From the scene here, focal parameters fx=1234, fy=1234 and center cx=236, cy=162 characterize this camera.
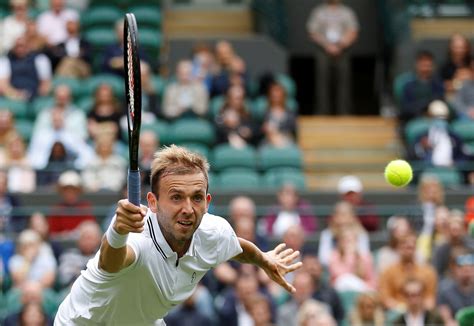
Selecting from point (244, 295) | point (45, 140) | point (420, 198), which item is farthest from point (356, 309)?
point (45, 140)

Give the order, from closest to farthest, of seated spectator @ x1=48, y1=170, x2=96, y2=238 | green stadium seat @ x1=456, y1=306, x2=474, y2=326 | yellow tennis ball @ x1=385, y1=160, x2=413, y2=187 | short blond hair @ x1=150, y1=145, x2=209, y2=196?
short blond hair @ x1=150, y1=145, x2=209, y2=196
yellow tennis ball @ x1=385, y1=160, x2=413, y2=187
green stadium seat @ x1=456, y1=306, x2=474, y2=326
seated spectator @ x1=48, y1=170, x2=96, y2=238

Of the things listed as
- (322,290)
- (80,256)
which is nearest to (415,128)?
(322,290)

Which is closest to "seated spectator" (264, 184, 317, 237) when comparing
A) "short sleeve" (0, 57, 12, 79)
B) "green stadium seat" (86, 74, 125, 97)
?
"green stadium seat" (86, 74, 125, 97)

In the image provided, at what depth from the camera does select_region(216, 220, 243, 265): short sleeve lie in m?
6.61

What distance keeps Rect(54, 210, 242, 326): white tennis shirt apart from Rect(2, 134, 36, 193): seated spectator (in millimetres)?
6828

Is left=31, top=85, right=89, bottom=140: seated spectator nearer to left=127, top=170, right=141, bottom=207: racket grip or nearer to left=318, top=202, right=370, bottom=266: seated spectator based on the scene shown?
left=318, top=202, right=370, bottom=266: seated spectator

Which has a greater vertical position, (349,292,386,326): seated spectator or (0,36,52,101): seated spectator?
(0,36,52,101): seated spectator

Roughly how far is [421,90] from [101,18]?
169 inches

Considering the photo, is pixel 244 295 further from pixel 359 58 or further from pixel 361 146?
pixel 359 58

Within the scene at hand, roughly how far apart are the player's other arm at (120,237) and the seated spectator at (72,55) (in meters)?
9.18

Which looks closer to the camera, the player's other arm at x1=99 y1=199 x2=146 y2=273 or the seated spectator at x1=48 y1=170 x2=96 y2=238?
the player's other arm at x1=99 y1=199 x2=146 y2=273

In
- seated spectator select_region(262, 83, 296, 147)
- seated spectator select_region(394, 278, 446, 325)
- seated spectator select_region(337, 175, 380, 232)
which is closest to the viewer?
seated spectator select_region(394, 278, 446, 325)

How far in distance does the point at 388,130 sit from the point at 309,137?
107 cm

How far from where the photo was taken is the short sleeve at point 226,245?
21.7 feet
